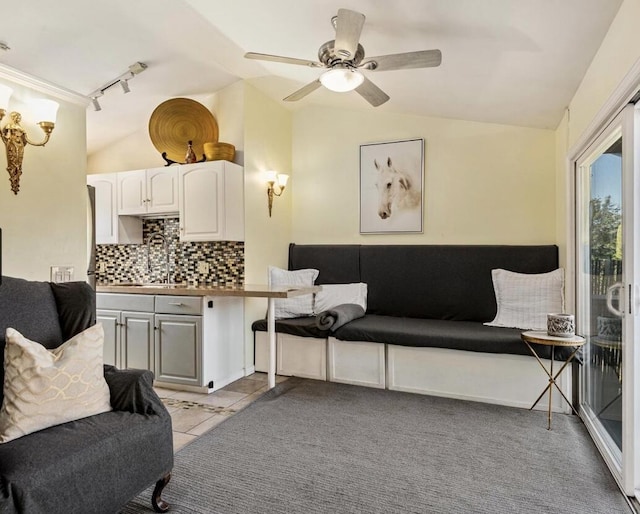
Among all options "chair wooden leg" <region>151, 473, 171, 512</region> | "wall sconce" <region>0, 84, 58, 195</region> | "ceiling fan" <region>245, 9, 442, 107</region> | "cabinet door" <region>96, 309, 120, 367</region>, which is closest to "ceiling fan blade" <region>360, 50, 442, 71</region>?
"ceiling fan" <region>245, 9, 442, 107</region>

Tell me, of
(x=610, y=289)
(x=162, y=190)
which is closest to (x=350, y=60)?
(x=610, y=289)

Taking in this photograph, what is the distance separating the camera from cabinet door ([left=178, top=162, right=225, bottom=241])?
3885 mm

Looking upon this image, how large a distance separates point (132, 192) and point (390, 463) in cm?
348

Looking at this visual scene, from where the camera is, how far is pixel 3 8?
8.05 ft

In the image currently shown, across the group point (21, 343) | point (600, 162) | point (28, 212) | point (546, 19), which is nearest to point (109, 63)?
point (28, 212)

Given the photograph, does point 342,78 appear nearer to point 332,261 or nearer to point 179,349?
point 332,261

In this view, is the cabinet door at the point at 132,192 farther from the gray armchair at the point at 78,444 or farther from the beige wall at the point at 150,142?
the gray armchair at the point at 78,444

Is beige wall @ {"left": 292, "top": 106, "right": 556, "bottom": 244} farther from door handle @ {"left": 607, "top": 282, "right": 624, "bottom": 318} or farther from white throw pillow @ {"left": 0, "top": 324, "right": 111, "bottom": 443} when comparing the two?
white throw pillow @ {"left": 0, "top": 324, "right": 111, "bottom": 443}

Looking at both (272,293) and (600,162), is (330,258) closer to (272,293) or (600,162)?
(272,293)

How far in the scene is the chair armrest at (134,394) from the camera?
188 cm

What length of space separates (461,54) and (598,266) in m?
1.64

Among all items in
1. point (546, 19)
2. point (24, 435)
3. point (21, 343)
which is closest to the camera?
point (24, 435)

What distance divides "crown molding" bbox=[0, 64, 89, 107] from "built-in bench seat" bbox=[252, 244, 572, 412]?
2404 millimetres

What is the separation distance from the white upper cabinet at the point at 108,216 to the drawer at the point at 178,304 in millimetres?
1206
